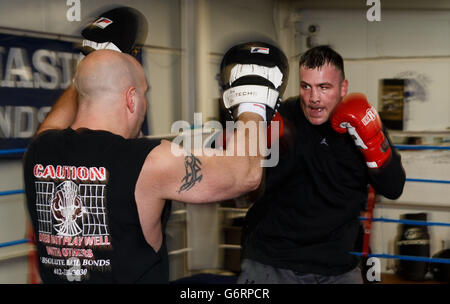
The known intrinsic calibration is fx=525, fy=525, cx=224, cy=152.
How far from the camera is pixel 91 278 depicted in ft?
3.21

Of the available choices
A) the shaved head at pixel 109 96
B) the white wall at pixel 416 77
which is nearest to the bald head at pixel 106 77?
the shaved head at pixel 109 96

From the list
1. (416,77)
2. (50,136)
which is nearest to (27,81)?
(50,136)

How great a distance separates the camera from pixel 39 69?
6.46ft

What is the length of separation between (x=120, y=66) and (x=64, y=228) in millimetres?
321

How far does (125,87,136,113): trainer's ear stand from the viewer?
0.99 metres

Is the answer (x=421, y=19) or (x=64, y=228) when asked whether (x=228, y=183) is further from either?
(x=421, y=19)

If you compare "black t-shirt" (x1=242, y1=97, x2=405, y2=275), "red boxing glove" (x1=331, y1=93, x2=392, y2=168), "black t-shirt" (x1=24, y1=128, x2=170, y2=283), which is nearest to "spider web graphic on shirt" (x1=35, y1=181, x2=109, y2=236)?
"black t-shirt" (x1=24, y1=128, x2=170, y2=283)

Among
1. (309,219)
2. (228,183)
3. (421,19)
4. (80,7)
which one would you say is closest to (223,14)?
(80,7)

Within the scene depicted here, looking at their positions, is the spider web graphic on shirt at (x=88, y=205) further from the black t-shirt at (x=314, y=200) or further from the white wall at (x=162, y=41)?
the white wall at (x=162, y=41)

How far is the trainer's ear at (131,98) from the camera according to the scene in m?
0.99

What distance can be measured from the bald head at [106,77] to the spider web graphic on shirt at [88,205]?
0.56 ft

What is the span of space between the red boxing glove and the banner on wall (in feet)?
3.67

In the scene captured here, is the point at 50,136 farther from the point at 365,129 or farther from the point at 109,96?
the point at 365,129
